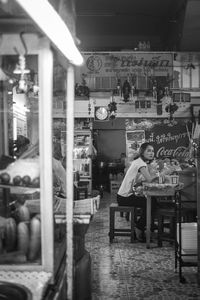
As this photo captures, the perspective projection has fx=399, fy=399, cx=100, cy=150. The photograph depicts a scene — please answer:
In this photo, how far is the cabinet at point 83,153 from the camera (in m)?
12.7

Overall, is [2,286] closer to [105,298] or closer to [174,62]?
[105,298]

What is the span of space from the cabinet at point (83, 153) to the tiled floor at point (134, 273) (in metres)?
5.53

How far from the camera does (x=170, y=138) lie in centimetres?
1205

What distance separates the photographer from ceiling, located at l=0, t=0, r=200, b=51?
36.0 feet

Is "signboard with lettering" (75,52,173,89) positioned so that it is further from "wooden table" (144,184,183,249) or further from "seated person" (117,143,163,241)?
"wooden table" (144,184,183,249)

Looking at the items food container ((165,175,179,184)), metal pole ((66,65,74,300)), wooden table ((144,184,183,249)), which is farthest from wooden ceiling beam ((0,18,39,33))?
food container ((165,175,179,184))

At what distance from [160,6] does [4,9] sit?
33.7 feet

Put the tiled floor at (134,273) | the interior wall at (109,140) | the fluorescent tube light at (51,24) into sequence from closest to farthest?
the fluorescent tube light at (51,24) → the tiled floor at (134,273) → the interior wall at (109,140)

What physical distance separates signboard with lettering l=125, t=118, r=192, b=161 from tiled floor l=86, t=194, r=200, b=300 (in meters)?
5.33

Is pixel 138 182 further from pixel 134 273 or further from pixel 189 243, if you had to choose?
pixel 189 243

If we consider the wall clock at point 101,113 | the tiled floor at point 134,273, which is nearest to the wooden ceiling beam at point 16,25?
the tiled floor at point 134,273

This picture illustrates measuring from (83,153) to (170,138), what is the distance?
279cm

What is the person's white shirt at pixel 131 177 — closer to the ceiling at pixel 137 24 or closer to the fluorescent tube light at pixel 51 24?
the fluorescent tube light at pixel 51 24

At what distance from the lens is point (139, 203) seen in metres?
7.00
